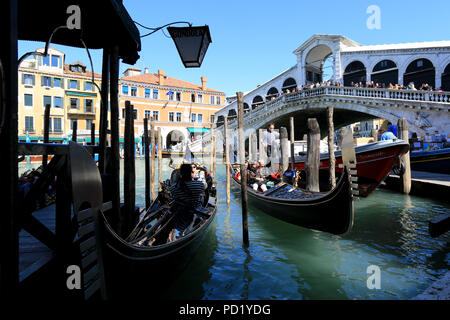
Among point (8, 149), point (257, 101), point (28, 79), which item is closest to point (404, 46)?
point (257, 101)

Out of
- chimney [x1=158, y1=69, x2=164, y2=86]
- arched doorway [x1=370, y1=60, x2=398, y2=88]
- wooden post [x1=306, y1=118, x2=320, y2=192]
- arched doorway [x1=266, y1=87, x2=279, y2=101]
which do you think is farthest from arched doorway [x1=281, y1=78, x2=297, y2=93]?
wooden post [x1=306, y1=118, x2=320, y2=192]

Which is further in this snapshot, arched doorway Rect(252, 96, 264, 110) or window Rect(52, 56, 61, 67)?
arched doorway Rect(252, 96, 264, 110)

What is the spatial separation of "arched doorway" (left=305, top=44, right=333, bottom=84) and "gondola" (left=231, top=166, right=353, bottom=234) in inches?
710

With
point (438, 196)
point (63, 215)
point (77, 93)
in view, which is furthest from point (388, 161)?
point (77, 93)

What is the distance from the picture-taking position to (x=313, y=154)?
603 cm

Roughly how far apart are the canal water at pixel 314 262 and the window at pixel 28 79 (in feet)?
76.1

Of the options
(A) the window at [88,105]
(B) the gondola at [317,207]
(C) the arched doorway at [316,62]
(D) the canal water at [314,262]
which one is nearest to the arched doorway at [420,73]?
(C) the arched doorway at [316,62]

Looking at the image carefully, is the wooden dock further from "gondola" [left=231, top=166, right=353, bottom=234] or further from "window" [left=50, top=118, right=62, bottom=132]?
"window" [left=50, top=118, right=62, bottom=132]

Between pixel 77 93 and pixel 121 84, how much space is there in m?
3.97

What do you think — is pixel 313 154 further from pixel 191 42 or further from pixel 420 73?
pixel 420 73

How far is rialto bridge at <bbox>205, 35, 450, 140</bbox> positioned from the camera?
40.3ft

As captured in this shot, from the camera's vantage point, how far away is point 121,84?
2644 centimetres

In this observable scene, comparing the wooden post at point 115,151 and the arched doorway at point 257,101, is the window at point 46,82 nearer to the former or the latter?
the arched doorway at point 257,101

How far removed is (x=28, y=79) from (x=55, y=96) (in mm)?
2076
